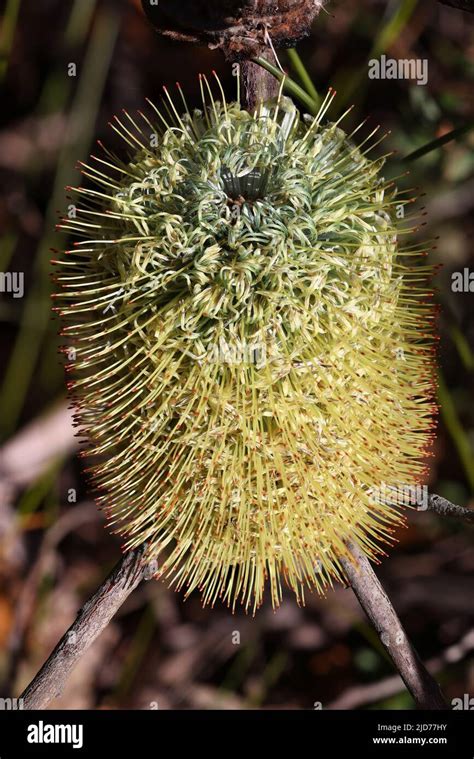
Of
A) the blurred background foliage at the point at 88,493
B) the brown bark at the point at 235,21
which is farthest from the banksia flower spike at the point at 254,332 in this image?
the blurred background foliage at the point at 88,493

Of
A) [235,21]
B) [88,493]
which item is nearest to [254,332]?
[235,21]

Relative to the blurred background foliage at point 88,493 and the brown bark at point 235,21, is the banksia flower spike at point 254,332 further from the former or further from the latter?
the blurred background foliage at point 88,493

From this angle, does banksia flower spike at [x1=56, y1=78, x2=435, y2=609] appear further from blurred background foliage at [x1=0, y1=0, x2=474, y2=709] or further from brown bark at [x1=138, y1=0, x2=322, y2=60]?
blurred background foliage at [x1=0, y1=0, x2=474, y2=709]

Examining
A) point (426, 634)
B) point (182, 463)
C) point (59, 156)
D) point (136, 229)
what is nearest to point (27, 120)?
point (59, 156)

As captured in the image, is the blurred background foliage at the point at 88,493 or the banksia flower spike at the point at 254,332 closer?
the banksia flower spike at the point at 254,332

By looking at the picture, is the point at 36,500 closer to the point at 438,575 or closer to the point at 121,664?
the point at 121,664

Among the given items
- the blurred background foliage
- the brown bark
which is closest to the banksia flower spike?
the brown bark

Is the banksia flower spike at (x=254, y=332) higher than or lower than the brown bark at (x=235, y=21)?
lower
